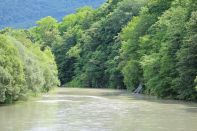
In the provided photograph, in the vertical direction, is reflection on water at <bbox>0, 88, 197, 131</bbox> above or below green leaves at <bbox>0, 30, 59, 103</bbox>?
below

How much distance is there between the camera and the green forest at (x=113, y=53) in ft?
180

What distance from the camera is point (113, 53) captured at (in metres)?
112

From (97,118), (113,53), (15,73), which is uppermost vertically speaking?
(113,53)

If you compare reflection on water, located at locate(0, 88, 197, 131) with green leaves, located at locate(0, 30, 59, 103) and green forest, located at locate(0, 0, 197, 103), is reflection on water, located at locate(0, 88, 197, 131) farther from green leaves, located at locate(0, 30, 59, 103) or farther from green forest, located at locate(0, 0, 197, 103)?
green forest, located at locate(0, 0, 197, 103)

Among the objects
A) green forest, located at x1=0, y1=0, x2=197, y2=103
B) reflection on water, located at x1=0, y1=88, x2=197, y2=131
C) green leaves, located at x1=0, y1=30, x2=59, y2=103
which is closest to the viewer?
reflection on water, located at x1=0, y1=88, x2=197, y2=131

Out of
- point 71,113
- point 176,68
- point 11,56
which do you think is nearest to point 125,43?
point 176,68

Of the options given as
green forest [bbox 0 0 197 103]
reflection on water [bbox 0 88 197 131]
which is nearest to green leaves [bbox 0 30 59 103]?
green forest [bbox 0 0 197 103]

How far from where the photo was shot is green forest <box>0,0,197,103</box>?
54.9 m

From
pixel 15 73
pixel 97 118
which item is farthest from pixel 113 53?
pixel 97 118

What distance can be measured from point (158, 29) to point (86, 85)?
1605 inches

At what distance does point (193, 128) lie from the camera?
3238 cm

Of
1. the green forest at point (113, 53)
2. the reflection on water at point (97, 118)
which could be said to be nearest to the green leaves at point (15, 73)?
the green forest at point (113, 53)

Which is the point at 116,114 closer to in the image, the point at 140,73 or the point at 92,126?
the point at 92,126

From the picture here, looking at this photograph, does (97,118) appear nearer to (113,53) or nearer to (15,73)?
(15,73)
